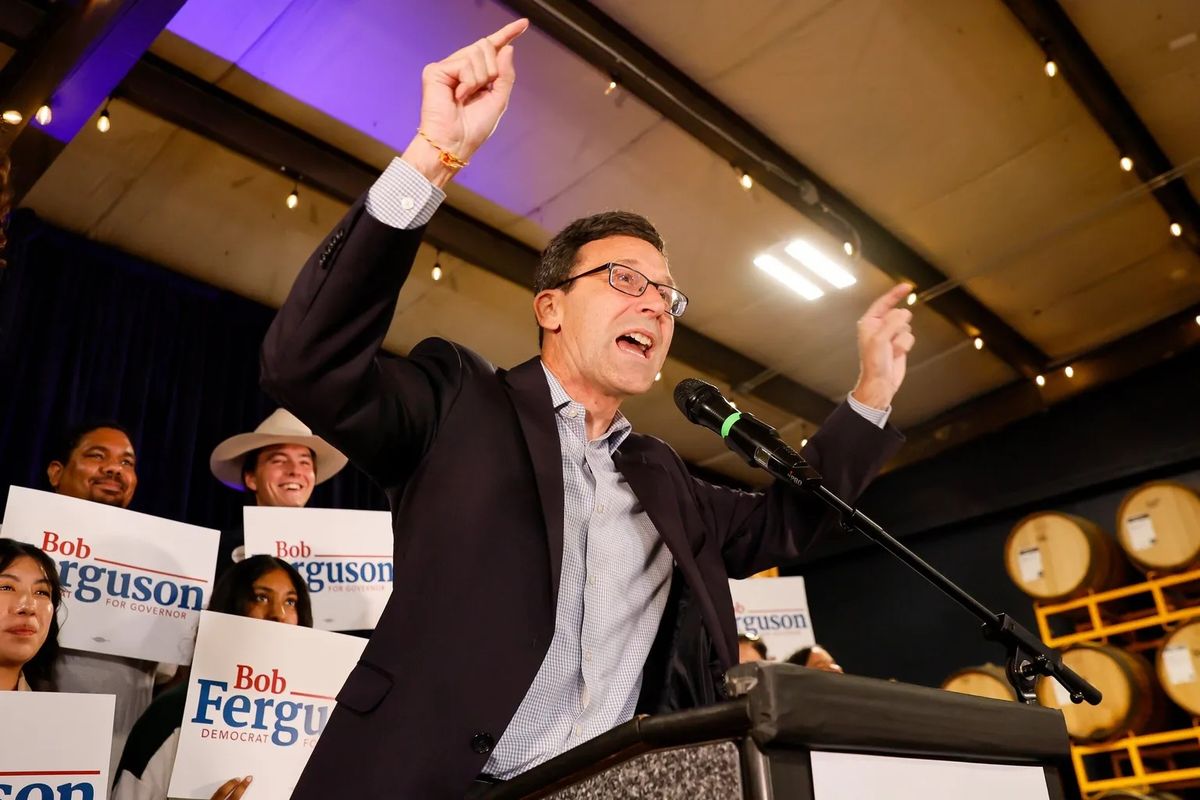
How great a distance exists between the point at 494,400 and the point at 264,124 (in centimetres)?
410

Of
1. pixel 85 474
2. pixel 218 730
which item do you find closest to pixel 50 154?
pixel 85 474

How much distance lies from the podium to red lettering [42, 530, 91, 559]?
233 centimetres

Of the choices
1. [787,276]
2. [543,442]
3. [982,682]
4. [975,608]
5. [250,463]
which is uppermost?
[787,276]

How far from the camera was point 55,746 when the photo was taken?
7.51ft

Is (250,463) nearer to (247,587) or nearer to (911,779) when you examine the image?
(247,587)

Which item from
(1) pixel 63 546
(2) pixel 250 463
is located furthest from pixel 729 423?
(2) pixel 250 463

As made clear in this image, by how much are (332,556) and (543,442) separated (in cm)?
228

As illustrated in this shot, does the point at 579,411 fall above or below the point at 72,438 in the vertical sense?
below

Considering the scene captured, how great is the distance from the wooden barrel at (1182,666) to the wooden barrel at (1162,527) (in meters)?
0.47

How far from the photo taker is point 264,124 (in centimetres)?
495

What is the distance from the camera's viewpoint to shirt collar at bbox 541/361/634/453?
156 centimetres

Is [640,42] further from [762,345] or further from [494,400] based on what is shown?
[494,400]

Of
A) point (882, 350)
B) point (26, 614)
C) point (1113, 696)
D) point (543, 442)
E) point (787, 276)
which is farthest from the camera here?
point (787, 276)

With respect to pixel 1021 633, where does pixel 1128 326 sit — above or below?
above
